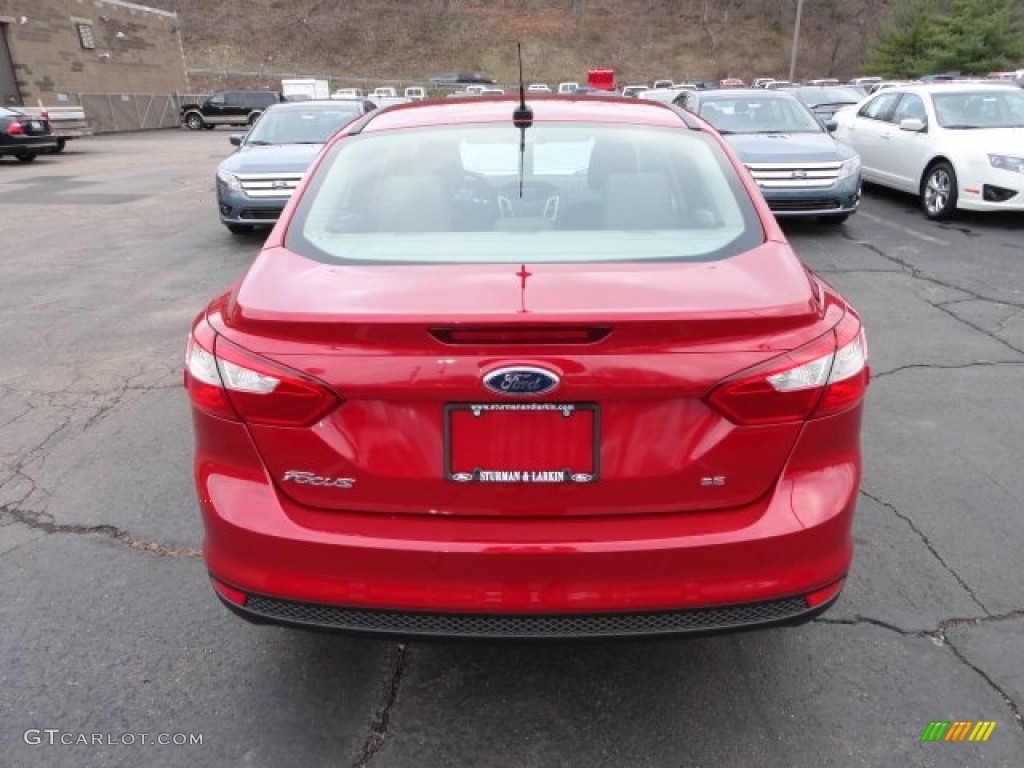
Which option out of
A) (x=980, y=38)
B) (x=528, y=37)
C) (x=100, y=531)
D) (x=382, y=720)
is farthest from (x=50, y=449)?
(x=528, y=37)

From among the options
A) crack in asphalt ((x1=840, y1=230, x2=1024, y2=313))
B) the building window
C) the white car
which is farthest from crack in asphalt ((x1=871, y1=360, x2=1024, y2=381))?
the building window

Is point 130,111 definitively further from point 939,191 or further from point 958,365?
point 958,365

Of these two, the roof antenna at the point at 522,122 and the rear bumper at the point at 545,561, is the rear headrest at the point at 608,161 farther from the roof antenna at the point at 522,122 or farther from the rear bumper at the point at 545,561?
the rear bumper at the point at 545,561

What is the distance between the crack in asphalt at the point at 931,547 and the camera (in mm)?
2896

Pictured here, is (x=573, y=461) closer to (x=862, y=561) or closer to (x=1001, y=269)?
(x=862, y=561)

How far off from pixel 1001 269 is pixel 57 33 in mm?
33878

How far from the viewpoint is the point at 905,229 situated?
31.8ft

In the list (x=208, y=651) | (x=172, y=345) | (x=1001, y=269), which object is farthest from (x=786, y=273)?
(x=1001, y=269)

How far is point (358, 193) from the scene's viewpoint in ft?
Answer: 8.93

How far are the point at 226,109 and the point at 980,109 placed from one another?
3391 cm

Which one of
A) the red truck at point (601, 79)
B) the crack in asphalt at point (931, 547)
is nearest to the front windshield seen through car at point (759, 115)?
the crack in asphalt at point (931, 547)

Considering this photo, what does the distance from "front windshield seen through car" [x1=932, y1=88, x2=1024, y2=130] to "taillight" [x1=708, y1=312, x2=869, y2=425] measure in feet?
31.8

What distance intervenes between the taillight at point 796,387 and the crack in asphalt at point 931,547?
1353 mm

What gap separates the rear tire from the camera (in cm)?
970
